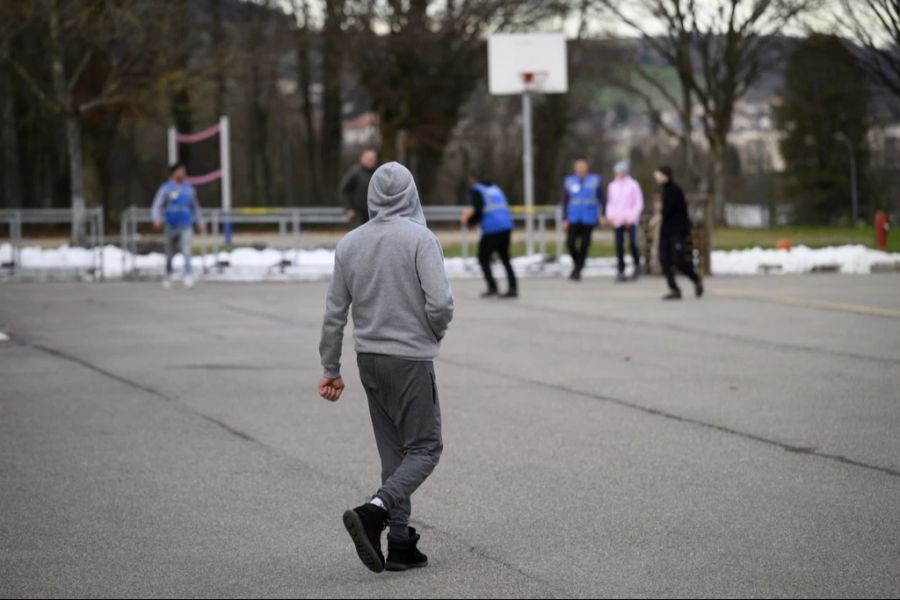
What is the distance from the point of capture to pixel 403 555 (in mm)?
6539

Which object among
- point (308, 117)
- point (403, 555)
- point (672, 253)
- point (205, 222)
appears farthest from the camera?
point (308, 117)

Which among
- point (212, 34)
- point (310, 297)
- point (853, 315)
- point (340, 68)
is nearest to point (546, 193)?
point (340, 68)

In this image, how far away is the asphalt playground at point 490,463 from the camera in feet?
21.1

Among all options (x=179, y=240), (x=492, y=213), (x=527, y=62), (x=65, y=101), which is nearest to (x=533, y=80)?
(x=527, y=62)

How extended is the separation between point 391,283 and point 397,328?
7.1 inches

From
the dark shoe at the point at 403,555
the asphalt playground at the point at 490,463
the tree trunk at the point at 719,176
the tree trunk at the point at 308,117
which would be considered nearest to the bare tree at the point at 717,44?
the tree trunk at the point at 719,176

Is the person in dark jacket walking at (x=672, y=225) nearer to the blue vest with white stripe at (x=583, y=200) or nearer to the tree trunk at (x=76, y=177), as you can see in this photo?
the blue vest with white stripe at (x=583, y=200)

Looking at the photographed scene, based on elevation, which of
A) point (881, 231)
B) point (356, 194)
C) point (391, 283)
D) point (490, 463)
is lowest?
point (490, 463)

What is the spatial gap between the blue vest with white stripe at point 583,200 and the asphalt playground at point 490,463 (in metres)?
7.33

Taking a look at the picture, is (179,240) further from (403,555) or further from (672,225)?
(403,555)

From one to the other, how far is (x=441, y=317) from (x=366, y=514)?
83cm

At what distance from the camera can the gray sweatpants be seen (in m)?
6.55

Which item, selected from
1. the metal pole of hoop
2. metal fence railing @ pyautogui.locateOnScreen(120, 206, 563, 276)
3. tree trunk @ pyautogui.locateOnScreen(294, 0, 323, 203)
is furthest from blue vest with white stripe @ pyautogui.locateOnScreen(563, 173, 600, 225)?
→ tree trunk @ pyautogui.locateOnScreen(294, 0, 323, 203)

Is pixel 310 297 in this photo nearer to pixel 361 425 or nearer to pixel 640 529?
pixel 361 425
